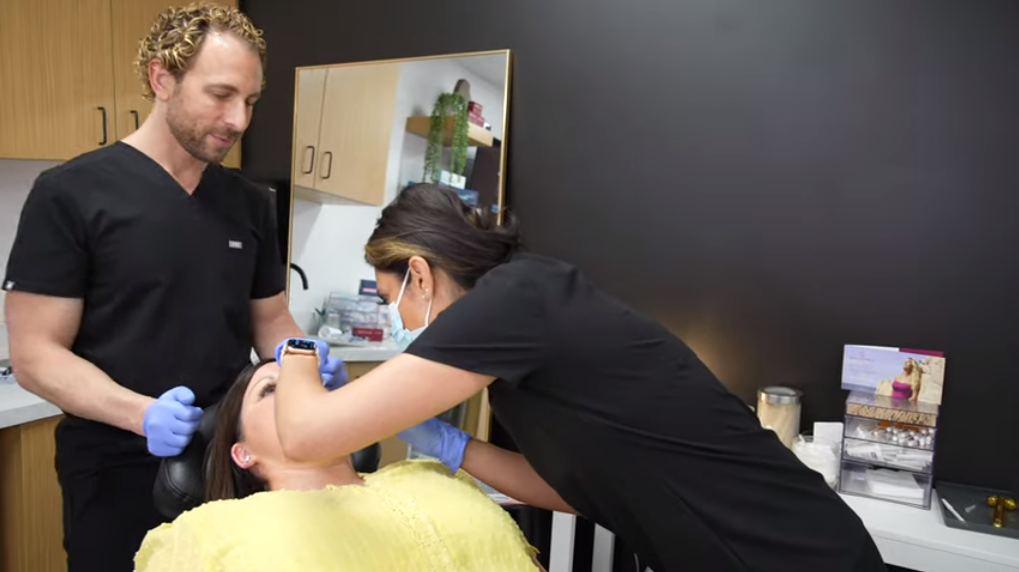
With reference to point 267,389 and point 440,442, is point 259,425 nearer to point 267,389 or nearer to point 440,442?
point 267,389

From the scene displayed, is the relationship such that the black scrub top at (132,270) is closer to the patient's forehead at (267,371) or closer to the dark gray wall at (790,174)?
the patient's forehead at (267,371)

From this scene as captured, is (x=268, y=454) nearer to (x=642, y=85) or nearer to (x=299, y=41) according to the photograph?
(x=642, y=85)

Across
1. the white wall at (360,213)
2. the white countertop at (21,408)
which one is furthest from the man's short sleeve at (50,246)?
the white wall at (360,213)

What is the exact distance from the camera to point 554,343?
96cm

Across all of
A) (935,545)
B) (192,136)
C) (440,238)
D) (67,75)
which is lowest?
(935,545)

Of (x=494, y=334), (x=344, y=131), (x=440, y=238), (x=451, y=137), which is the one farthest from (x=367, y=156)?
(x=494, y=334)

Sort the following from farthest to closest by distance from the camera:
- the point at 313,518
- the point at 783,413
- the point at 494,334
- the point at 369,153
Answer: the point at 369,153 → the point at 783,413 → the point at 313,518 → the point at 494,334

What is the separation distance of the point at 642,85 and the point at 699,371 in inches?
55.0

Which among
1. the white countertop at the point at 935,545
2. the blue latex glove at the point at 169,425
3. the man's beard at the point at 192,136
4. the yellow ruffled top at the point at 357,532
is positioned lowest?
the white countertop at the point at 935,545

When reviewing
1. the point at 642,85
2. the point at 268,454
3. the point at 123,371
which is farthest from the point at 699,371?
the point at 642,85

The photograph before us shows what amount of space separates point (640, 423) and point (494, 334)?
254 mm

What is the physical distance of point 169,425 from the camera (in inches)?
45.6

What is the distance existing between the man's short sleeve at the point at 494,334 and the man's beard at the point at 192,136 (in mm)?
743

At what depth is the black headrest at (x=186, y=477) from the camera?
114cm
